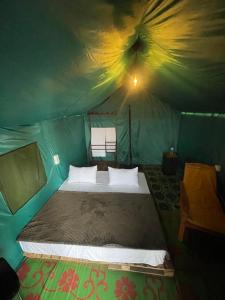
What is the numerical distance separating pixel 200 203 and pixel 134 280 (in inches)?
59.1

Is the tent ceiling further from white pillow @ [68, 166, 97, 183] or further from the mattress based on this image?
white pillow @ [68, 166, 97, 183]

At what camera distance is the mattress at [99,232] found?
5.71ft

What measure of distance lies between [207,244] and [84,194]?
2000 mm

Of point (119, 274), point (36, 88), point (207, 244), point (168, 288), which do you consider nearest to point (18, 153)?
point (36, 88)

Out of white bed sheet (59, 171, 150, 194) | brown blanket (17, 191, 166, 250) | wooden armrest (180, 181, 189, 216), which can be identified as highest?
wooden armrest (180, 181, 189, 216)

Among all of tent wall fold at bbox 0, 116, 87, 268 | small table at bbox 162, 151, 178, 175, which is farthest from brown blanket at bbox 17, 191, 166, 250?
small table at bbox 162, 151, 178, 175

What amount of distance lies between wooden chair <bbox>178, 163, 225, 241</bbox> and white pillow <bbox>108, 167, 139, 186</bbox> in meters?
0.86

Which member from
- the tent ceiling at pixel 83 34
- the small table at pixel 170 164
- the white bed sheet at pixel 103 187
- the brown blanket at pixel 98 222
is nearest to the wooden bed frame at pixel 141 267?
the brown blanket at pixel 98 222

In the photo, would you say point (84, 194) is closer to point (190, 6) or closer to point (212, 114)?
point (190, 6)

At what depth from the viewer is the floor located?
163 cm

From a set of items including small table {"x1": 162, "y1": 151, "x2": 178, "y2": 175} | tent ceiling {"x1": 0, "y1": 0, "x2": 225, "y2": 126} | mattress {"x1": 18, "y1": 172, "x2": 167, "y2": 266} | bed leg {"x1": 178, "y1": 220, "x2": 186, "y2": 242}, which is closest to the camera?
tent ceiling {"x1": 0, "y1": 0, "x2": 225, "y2": 126}

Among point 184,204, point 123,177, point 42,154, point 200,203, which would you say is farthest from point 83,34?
point 200,203

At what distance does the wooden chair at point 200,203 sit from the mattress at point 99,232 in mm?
453

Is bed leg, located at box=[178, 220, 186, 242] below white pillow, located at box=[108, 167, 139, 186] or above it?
below
